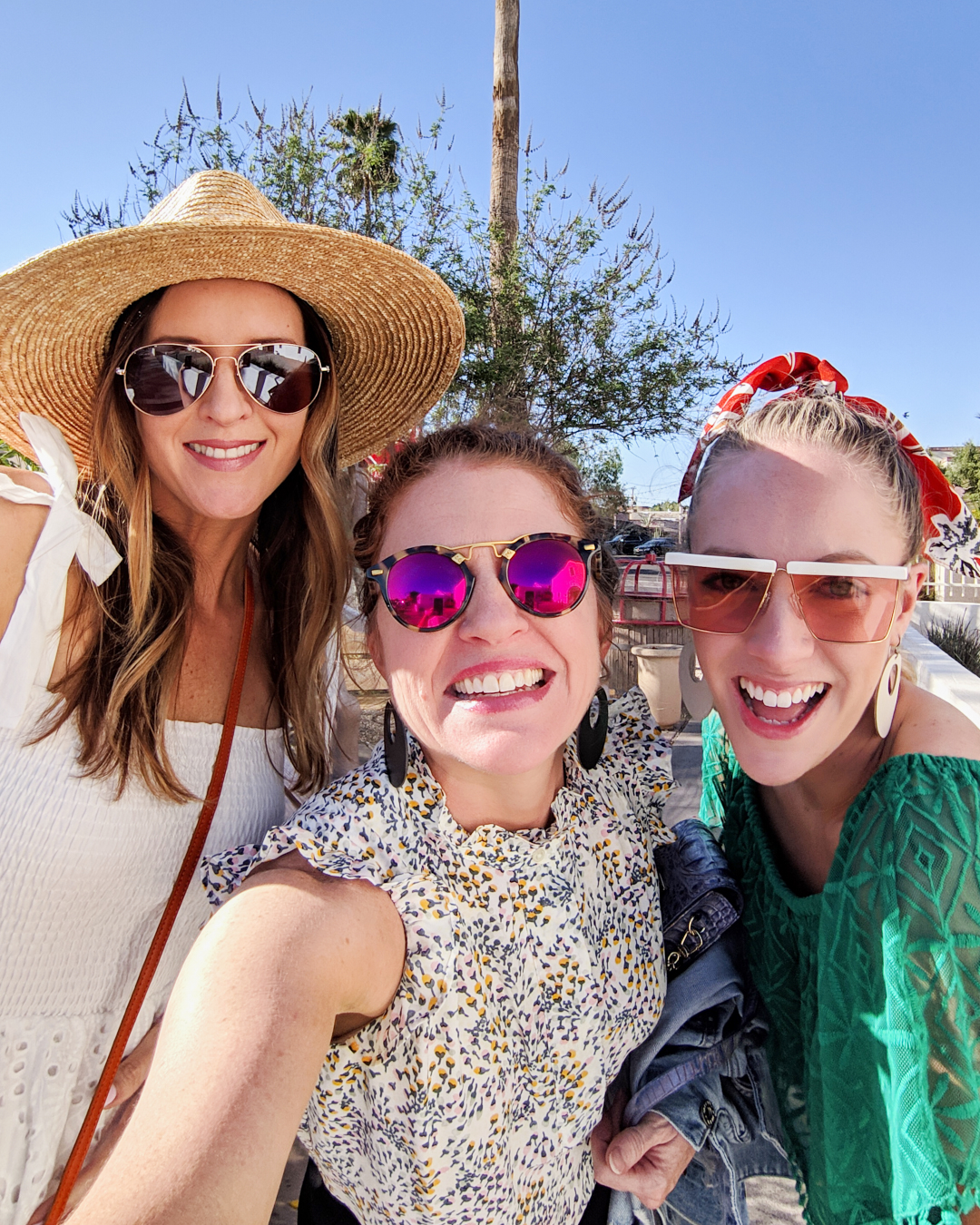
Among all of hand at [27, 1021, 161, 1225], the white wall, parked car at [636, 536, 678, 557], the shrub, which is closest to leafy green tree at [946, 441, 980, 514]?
parked car at [636, 536, 678, 557]

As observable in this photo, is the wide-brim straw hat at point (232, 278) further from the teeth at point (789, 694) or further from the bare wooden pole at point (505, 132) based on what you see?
the bare wooden pole at point (505, 132)

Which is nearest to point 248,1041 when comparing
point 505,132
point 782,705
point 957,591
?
point 782,705

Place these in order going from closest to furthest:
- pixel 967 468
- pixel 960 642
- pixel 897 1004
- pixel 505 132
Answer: pixel 897 1004 → pixel 960 642 → pixel 505 132 → pixel 967 468

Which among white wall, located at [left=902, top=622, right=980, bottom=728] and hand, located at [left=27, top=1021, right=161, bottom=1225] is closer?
hand, located at [left=27, top=1021, right=161, bottom=1225]

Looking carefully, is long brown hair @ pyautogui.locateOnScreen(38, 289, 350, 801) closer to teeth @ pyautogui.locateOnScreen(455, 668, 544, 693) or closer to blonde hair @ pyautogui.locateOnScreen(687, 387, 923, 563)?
teeth @ pyautogui.locateOnScreen(455, 668, 544, 693)

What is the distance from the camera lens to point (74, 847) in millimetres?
1561

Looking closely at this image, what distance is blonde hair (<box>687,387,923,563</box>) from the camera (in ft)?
4.93

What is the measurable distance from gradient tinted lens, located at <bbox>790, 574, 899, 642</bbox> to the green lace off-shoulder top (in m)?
0.24

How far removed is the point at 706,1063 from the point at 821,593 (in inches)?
35.7

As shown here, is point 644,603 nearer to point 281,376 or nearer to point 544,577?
point 281,376

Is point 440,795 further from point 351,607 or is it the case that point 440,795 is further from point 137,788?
point 351,607

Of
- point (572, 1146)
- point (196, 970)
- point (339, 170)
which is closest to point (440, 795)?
point (196, 970)

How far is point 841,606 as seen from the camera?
56.1 inches

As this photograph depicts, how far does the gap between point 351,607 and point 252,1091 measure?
5.37 ft
